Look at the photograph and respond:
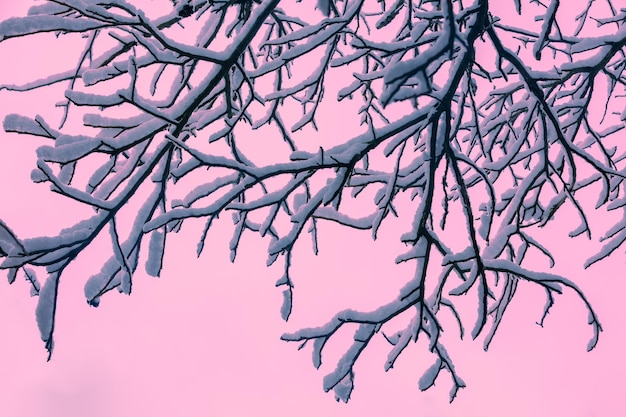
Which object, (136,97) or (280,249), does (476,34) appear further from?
(136,97)

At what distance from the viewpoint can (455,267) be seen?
240cm

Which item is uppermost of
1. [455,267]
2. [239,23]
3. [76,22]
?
[239,23]

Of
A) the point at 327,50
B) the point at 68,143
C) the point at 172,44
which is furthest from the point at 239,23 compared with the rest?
the point at 68,143

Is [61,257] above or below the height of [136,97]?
below

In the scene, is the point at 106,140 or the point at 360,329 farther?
the point at 360,329

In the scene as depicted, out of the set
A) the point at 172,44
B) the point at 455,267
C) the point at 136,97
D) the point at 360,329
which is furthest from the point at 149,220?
A: the point at 455,267

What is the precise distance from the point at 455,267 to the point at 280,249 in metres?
0.83

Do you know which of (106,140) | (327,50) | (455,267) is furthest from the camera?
(327,50)

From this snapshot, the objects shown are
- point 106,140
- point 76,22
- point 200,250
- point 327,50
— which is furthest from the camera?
point 327,50

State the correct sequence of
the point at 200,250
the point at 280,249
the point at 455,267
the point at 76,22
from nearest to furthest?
the point at 76,22, the point at 280,249, the point at 455,267, the point at 200,250

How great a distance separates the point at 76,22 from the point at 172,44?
1.00 ft

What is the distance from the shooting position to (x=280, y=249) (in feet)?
7.40

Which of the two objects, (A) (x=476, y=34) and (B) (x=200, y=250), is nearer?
(A) (x=476, y=34)

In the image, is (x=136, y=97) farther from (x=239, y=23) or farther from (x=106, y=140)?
(x=239, y=23)
